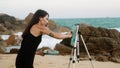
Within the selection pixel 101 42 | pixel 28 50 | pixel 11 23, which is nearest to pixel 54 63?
pixel 101 42

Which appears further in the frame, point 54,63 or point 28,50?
point 54,63

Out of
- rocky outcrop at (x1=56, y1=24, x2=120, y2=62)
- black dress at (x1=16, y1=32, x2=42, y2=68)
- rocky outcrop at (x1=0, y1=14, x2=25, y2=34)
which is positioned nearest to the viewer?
black dress at (x1=16, y1=32, x2=42, y2=68)

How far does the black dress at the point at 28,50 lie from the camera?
141 inches

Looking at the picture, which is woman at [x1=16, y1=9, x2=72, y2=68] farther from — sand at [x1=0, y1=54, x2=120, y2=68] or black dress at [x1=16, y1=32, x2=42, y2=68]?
sand at [x1=0, y1=54, x2=120, y2=68]

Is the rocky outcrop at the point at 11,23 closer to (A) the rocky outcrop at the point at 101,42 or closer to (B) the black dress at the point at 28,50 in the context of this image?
(A) the rocky outcrop at the point at 101,42

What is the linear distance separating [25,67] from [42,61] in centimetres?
384

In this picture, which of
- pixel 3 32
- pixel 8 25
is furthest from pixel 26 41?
pixel 8 25

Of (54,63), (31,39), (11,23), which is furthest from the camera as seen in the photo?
(11,23)

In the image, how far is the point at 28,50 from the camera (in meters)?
3.59

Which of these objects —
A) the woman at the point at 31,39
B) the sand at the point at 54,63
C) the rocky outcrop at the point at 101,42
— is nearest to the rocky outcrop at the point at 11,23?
the rocky outcrop at the point at 101,42

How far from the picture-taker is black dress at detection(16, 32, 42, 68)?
3584 millimetres

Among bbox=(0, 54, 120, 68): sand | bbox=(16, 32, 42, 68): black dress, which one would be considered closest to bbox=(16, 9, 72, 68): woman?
bbox=(16, 32, 42, 68): black dress

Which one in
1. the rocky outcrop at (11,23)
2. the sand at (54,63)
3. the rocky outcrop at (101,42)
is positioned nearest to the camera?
the sand at (54,63)

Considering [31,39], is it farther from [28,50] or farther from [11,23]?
[11,23]
